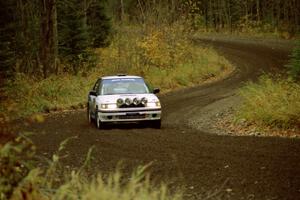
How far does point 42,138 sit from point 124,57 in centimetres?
1763

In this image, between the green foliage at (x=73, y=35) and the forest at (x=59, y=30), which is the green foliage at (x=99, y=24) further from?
the green foliage at (x=73, y=35)

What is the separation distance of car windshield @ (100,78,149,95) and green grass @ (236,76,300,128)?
3182mm

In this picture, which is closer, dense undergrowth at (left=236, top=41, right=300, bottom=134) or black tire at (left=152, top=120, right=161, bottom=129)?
dense undergrowth at (left=236, top=41, right=300, bottom=134)

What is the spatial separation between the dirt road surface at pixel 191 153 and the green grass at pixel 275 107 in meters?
1.53

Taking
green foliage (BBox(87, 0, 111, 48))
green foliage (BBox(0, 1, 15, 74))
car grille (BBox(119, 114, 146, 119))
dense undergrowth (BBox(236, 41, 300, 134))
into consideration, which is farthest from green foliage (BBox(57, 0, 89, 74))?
car grille (BBox(119, 114, 146, 119))

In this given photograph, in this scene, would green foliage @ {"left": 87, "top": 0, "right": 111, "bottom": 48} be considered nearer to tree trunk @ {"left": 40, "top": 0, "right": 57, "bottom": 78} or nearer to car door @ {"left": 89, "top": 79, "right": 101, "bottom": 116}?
tree trunk @ {"left": 40, "top": 0, "right": 57, "bottom": 78}

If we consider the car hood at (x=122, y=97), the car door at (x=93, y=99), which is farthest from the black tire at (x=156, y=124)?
the car door at (x=93, y=99)

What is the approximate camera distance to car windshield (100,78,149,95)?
19.4m

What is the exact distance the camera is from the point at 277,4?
214 ft

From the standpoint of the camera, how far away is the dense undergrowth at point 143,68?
26766 mm

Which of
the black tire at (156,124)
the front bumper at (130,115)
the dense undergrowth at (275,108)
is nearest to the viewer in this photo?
the dense undergrowth at (275,108)

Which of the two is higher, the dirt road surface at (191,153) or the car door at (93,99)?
the car door at (93,99)

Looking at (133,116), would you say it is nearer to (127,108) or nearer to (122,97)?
(127,108)

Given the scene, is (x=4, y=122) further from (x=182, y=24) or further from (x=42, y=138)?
(x=182, y=24)
